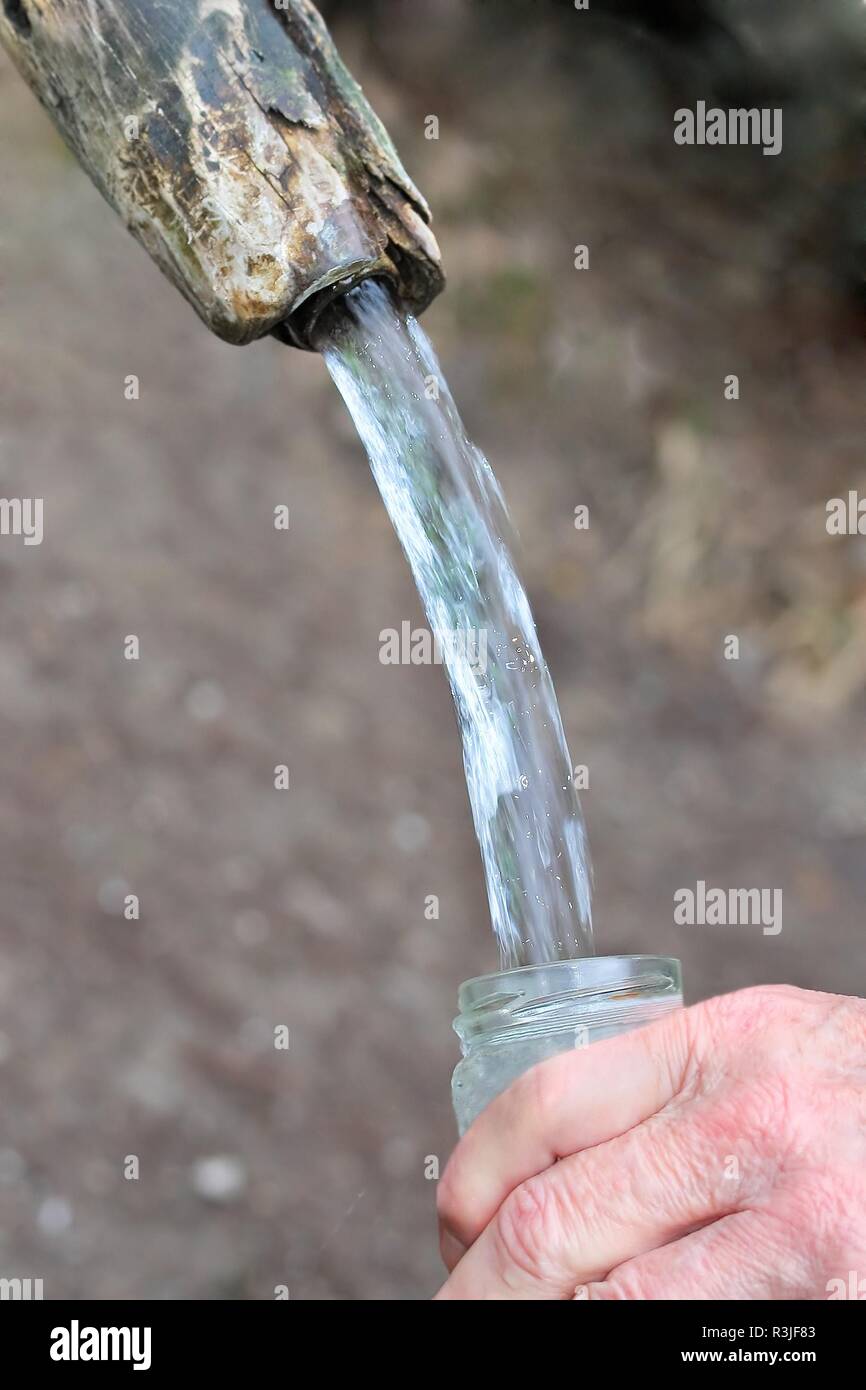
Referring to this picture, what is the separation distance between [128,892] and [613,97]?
120 cm

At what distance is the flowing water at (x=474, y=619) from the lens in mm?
602

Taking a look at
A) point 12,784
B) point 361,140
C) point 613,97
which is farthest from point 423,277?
point 12,784

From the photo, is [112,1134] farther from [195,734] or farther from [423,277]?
[423,277]

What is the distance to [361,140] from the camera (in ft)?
1.84

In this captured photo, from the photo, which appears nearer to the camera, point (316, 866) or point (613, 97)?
point (613, 97)

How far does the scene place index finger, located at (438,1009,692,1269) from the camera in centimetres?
45

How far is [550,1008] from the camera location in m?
0.46

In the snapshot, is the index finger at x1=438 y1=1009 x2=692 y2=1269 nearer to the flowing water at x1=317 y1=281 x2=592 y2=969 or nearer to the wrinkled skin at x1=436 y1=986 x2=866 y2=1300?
the wrinkled skin at x1=436 y1=986 x2=866 y2=1300

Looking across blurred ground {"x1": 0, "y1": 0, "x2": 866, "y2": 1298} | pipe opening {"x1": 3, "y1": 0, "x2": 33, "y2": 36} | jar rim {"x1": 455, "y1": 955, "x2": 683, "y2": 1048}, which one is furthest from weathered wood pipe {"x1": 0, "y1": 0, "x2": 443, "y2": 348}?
blurred ground {"x1": 0, "y1": 0, "x2": 866, "y2": 1298}

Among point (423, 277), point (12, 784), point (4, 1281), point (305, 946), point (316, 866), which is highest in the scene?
point (423, 277)

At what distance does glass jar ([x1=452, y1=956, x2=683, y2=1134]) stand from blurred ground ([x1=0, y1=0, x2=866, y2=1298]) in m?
1.14

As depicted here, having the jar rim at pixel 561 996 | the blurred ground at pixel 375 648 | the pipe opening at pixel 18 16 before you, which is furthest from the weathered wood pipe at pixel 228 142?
the blurred ground at pixel 375 648

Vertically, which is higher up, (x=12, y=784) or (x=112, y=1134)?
(x=12, y=784)

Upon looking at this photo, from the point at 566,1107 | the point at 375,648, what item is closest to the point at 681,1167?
the point at 566,1107
